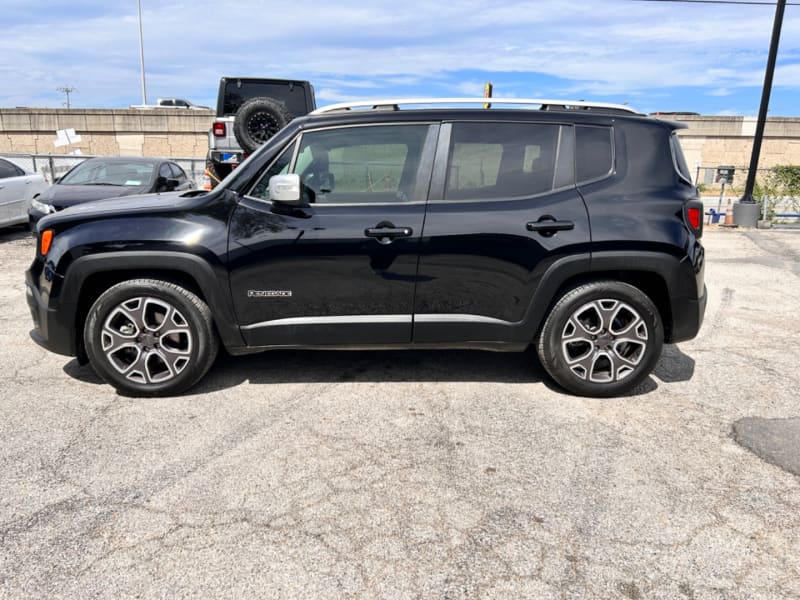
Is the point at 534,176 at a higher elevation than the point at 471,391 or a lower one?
higher

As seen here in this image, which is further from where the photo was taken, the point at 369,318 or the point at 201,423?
the point at 369,318

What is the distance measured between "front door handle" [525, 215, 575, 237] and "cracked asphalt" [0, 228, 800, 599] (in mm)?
1113

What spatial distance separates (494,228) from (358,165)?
959mm

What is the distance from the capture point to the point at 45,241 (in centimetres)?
406

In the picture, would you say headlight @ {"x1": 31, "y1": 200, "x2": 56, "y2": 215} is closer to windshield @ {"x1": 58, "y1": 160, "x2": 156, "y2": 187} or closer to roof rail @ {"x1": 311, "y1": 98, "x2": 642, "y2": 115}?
windshield @ {"x1": 58, "y1": 160, "x2": 156, "y2": 187}

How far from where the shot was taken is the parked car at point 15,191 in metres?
10.5

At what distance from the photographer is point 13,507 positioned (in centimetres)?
284

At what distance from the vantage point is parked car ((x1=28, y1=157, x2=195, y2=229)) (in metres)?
9.32

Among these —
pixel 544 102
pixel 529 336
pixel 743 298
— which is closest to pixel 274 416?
pixel 529 336

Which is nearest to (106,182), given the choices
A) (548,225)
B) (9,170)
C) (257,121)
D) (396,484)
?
(9,170)

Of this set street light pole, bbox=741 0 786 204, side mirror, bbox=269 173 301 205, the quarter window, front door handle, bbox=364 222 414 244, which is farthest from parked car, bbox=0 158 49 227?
street light pole, bbox=741 0 786 204

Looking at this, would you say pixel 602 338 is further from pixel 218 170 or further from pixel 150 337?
pixel 218 170

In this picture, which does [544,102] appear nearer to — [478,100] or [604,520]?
[478,100]

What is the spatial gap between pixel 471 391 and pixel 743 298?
177 inches
